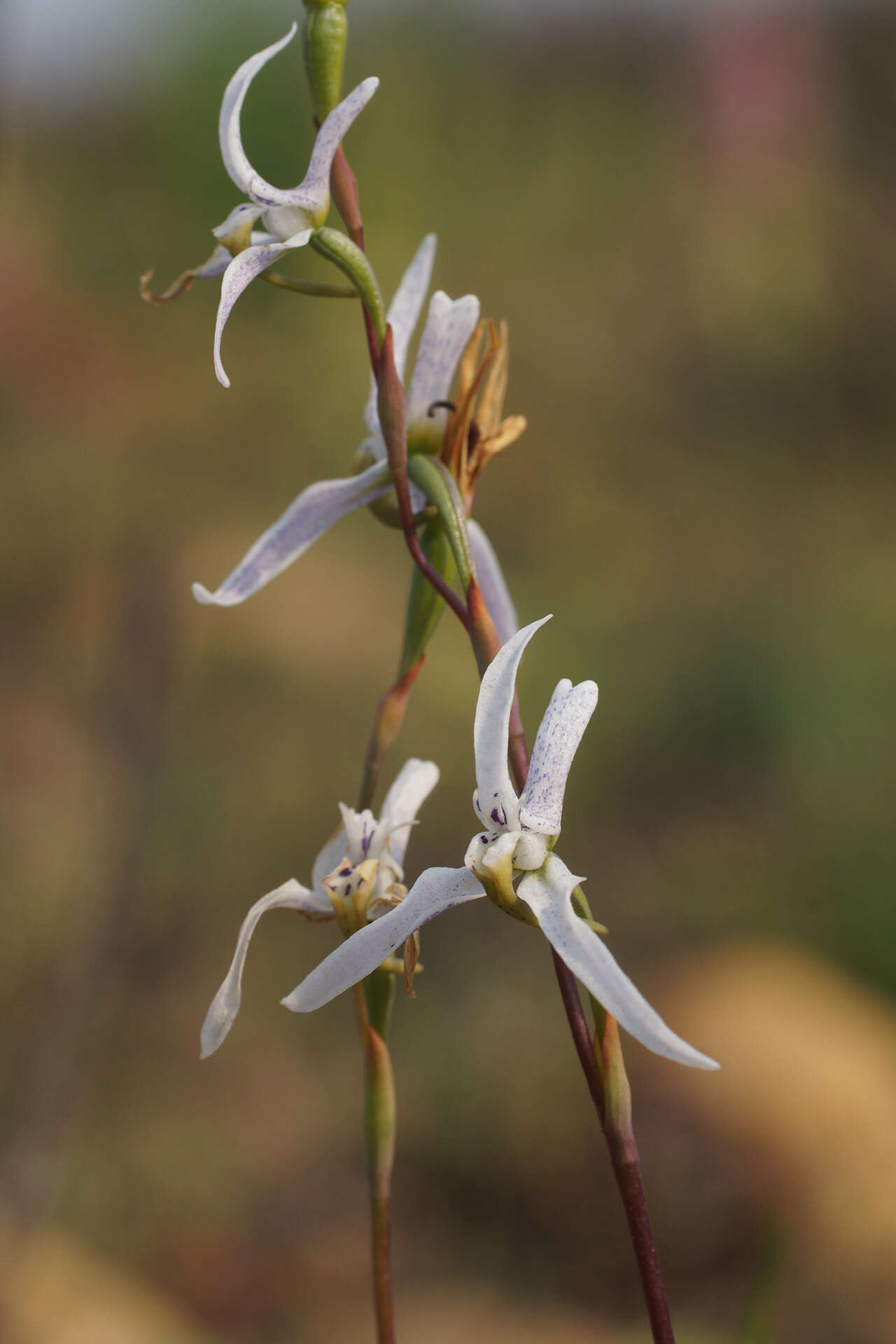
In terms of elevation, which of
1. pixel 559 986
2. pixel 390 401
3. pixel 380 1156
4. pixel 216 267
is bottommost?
pixel 380 1156

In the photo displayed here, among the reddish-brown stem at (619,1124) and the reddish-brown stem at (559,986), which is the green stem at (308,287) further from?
the reddish-brown stem at (619,1124)

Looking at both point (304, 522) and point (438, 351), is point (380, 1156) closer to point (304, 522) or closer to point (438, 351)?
point (304, 522)

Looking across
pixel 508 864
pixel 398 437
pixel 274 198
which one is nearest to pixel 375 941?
pixel 508 864

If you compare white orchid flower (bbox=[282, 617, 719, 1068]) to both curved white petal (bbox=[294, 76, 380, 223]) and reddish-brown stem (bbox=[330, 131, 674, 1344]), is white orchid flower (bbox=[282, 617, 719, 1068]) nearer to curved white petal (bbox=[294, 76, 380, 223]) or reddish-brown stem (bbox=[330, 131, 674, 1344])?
reddish-brown stem (bbox=[330, 131, 674, 1344])

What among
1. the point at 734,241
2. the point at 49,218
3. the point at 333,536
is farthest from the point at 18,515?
the point at 734,241

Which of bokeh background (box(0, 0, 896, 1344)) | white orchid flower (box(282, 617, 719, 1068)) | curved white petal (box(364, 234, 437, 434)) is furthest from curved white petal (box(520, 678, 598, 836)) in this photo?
bokeh background (box(0, 0, 896, 1344))
